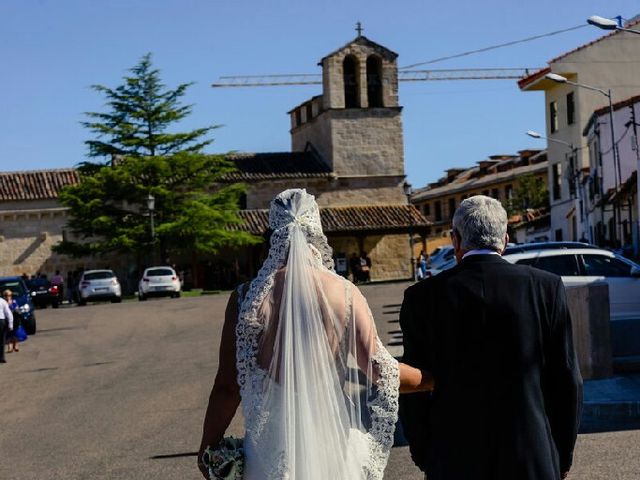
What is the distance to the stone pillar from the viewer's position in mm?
12547

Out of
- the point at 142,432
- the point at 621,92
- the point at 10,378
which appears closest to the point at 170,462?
the point at 142,432

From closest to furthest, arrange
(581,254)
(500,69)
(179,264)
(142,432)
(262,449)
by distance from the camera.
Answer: (262,449), (142,432), (581,254), (179,264), (500,69)

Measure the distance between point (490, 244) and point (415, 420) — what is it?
0.74m

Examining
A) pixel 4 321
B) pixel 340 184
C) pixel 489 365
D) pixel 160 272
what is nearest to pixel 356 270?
pixel 340 184

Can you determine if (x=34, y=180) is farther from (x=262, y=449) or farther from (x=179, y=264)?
(x=262, y=449)

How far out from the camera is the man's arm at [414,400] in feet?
15.0

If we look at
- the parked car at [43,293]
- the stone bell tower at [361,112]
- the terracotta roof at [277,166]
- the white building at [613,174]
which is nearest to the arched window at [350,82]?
the stone bell tower at [361,112]

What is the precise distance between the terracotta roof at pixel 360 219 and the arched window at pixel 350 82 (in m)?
6.48

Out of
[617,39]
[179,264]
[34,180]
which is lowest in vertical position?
[179,264]

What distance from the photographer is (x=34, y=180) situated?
7125 centimetres

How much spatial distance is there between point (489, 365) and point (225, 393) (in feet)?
3.41

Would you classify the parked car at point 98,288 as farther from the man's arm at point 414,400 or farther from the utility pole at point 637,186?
the man's arm at point 414,400

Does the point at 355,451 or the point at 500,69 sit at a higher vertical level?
the point at 500,69

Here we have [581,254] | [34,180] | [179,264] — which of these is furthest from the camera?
[34,180]
